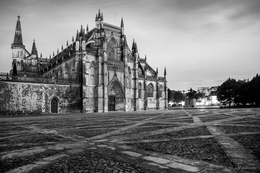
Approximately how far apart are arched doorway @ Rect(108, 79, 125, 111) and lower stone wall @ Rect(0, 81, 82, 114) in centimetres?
665

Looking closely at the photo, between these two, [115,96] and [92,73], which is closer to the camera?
[92,73]

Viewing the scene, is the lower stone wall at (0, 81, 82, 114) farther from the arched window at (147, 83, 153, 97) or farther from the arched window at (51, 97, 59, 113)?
the arched window at (147, 83, 153, 97)

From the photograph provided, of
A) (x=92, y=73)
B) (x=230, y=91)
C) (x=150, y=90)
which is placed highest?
(x=92, y=73)

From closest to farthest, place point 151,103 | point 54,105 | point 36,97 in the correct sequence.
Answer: point 36,97 < point 54,105 < point 151,103

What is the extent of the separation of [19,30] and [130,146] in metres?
45.4

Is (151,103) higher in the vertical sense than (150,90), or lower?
Result: lower

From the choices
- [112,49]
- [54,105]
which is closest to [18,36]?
[112,49]

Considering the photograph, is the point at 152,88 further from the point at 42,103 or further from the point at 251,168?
the point at 251,168

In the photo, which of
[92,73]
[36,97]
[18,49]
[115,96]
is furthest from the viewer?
[18,49]

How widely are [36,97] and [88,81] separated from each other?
28.8 feet

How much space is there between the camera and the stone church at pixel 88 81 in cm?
2534

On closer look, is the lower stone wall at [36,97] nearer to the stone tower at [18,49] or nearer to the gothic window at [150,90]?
the gothic window at [150,90]

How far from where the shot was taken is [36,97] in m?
25.9

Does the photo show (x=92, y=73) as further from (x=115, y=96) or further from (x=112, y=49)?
(x=112, y=49)
